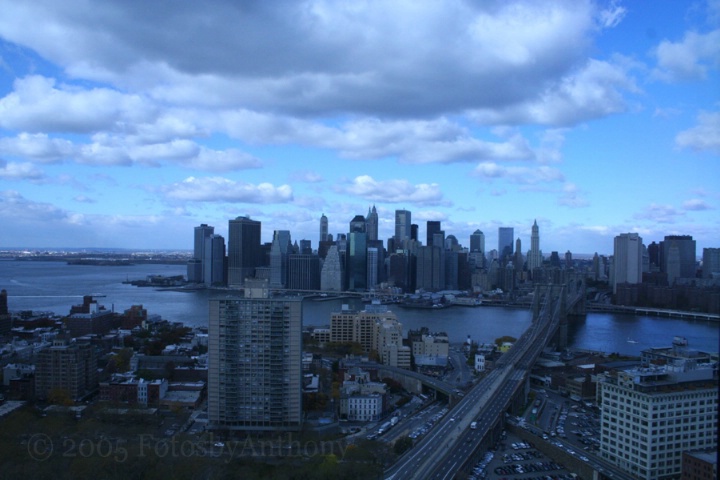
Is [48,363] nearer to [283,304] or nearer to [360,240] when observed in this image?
[283,304]

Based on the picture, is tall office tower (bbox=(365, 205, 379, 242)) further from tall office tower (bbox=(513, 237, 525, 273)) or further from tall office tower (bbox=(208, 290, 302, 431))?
tall office tower (bbox=(208, 290, 302, 431))

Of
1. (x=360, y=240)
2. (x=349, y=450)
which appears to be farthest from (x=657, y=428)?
A: (x=360, y=240)

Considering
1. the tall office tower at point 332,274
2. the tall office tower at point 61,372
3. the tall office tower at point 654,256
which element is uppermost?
the tall office tower at point 654,256

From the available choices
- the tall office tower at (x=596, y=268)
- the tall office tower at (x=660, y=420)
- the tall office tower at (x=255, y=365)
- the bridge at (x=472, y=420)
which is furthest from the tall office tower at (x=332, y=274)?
the tall office tower at (x=660, y=420)

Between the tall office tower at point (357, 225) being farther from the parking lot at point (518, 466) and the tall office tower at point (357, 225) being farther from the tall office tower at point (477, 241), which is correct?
the parking lot at point (518, 466)

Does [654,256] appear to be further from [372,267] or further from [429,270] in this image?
[372,267]

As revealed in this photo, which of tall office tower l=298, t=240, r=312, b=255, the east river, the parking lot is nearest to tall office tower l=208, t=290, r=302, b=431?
the parking lot

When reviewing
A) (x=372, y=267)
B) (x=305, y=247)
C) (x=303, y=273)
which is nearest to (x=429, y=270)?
(x=372, y=267)

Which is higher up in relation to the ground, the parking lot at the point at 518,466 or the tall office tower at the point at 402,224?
the tall office tower at the point at 402,224
